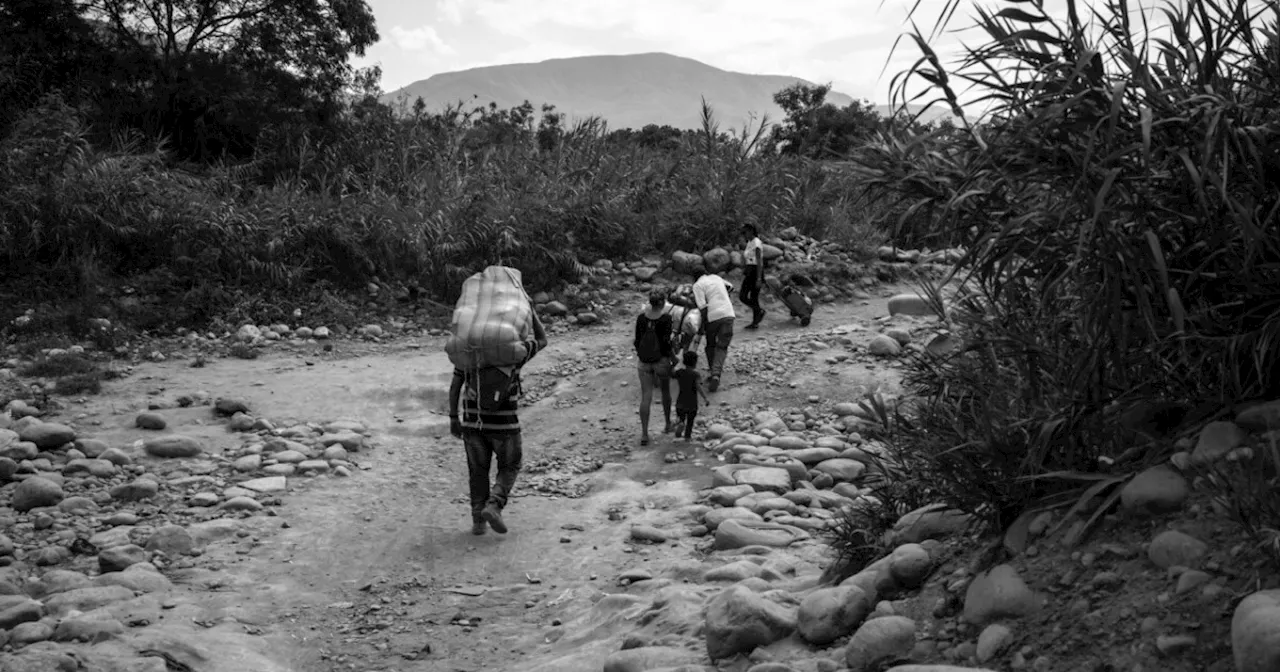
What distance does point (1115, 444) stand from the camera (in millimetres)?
3814

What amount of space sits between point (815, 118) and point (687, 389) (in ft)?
59.0

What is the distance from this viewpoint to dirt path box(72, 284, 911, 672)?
5465 millimetres

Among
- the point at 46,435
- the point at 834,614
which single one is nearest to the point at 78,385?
the point at 46,435

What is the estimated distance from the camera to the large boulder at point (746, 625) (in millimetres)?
4102

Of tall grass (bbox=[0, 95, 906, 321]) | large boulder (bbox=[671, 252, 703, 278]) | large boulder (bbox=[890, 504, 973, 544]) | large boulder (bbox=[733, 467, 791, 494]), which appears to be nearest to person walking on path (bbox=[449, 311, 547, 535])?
large boulder (bbox=[733, 467, 791, 494])

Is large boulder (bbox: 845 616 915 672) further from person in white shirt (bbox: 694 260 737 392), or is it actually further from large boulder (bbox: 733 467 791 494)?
person in white shirt (bbox: 694 260 737 392)

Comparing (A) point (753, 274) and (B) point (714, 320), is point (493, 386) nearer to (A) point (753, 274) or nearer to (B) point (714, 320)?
(B) point (714, 320)

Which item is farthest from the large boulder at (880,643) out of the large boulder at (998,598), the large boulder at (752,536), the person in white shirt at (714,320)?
the person in white shirt at (714,320)

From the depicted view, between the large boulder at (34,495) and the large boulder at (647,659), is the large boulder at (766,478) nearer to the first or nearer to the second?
the large boulder at (647,659)

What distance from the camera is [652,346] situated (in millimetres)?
9352

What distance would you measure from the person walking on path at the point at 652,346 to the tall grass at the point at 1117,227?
17.4 ft

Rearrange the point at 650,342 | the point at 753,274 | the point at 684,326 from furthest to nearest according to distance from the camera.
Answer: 1. the point at 753,274
2. the point at 684,326
3. the point at 650,342

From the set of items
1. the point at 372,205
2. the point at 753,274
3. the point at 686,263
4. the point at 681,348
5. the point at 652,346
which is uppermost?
the point at 372,205

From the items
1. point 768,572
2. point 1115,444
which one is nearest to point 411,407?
point 768,572
